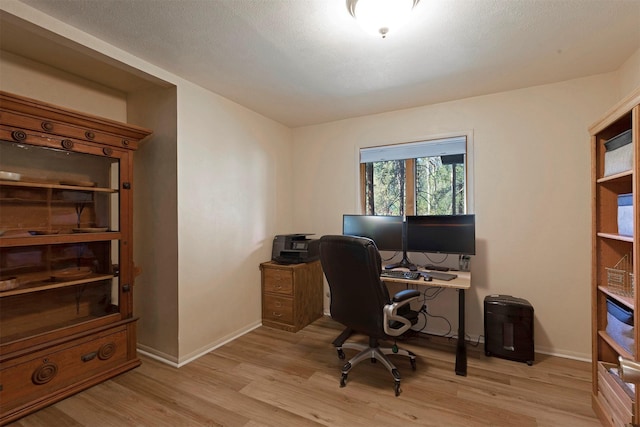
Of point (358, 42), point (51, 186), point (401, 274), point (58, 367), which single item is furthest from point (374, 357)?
point (51, 186)

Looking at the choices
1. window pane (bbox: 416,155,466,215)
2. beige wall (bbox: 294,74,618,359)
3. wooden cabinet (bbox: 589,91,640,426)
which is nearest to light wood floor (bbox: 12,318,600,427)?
wooden cabinet (bbox: 589,91,640,426)

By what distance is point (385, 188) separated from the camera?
3.56 m

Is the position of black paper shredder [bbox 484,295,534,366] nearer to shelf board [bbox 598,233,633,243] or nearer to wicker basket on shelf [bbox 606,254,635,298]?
wicker basket on shelf [bbox 606,254,635,298]

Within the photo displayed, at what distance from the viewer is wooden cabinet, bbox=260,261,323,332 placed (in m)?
3.25

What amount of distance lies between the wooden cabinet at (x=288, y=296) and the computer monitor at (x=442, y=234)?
1.26m

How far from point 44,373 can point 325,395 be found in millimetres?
1911

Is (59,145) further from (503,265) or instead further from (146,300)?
(503,265)

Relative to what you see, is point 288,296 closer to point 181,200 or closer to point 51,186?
point 181,200

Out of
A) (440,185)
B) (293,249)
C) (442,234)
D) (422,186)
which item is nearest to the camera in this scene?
(442,234)

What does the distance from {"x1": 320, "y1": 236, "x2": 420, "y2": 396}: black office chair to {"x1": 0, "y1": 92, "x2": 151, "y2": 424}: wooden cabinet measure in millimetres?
1738

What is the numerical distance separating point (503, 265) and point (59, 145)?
12.7 feet

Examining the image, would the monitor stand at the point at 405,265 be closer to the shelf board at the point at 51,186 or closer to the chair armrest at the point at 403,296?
the chair armrest at the point at 403,296

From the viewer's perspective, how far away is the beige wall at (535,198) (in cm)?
256

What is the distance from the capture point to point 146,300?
2.75 meters
